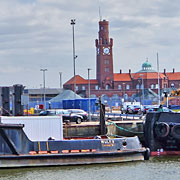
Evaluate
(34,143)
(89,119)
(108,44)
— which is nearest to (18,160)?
(34,143)

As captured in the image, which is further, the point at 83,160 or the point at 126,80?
the point at 126,80

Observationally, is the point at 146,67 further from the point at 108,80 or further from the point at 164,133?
the point at 164,133

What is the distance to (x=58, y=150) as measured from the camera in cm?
3394

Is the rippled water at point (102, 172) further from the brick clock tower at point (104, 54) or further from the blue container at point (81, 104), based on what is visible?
the brick clock tower at point (104, 54)

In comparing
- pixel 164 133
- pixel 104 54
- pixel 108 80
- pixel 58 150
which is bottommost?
pixel 58 150

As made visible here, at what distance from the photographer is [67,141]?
3444cm

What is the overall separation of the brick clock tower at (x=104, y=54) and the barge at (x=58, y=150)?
131269 mm

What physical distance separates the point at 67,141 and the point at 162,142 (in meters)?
7.85

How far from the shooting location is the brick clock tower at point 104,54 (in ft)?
547

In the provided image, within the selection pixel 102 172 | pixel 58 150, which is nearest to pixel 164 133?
pixel 102 172

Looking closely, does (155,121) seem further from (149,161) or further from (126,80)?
(126,80)


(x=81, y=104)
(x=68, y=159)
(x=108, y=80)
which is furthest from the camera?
(x=108, y=80)

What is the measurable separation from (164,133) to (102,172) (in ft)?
25.7

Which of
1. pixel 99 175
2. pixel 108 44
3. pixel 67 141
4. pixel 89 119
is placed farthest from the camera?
pixel 108 44
